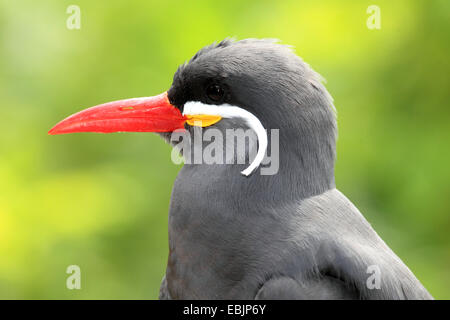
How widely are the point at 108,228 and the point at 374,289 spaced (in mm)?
2537

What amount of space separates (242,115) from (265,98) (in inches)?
5.1

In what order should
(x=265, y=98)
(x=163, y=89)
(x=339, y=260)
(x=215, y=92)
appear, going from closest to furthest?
(x=339, y=260) → (x=265, y=98) → (x=215, y=92) → (x=163, y=89)

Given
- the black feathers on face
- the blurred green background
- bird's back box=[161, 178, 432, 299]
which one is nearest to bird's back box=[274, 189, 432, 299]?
bird's back box=[161, 178, 432, 299]

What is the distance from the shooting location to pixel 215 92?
115 inches

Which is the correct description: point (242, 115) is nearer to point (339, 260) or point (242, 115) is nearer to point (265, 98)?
point (265, 98)

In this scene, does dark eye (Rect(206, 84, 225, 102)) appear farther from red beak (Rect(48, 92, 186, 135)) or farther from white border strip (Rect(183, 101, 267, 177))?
red beak (Rect(48, 92, 186, 135))

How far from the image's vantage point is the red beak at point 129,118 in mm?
3088

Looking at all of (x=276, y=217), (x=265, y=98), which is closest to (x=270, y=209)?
(x=276, y=217)

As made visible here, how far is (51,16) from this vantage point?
5.23m

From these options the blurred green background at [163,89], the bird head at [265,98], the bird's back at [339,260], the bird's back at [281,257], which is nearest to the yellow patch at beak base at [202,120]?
the bird head at [265,98]

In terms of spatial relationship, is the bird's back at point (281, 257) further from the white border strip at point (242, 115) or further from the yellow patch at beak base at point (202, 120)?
the yellow patch at beak base at point (202, 120)

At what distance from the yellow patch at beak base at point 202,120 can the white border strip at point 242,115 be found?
0.05 ft

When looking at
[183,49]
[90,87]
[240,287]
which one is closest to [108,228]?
[90,87]

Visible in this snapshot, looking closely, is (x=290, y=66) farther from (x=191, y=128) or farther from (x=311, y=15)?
(x=311, y=15)
